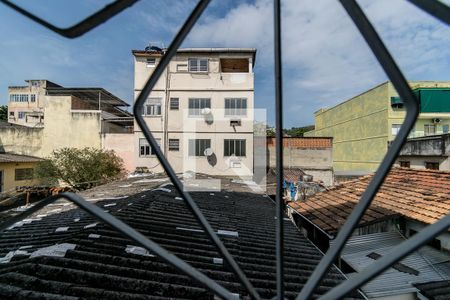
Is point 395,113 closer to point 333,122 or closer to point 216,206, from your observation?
point 333,122

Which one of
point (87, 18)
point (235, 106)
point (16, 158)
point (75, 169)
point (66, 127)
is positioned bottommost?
point (75, 169)

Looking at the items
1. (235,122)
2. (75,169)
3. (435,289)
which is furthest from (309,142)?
(435,289)

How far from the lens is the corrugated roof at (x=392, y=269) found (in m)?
4.41

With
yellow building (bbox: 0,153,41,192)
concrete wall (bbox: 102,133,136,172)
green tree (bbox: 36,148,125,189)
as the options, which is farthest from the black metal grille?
yellow building (bbox: 0,153,41,192)

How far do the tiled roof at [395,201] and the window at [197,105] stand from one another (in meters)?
13.6

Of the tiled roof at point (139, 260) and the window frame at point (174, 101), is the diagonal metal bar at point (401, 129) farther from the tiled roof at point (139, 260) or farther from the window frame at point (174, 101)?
the window frame at point (174, 101)

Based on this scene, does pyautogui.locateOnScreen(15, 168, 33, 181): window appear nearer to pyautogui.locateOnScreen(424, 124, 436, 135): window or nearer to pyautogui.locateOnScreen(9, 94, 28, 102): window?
pyautogui.locateOnScreen(9, 94, 28, 102): window

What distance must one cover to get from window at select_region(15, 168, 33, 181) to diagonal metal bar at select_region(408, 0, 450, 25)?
84.7 ft

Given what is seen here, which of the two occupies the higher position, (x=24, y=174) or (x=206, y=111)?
(x=206, y=111)

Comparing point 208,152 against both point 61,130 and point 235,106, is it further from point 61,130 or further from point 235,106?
point 61,130

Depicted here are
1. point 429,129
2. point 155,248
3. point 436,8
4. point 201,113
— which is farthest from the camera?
point 429,129

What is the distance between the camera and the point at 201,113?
847 inches

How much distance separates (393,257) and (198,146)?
68.6 feet

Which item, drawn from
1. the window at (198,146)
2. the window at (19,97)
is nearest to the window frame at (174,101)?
the window at (198,146)
